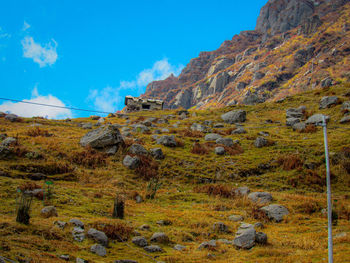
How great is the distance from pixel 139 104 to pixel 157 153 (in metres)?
38.7

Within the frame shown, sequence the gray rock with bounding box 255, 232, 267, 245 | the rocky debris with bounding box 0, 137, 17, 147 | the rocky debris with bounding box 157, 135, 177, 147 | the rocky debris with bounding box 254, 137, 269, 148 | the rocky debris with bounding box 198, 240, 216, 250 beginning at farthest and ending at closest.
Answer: the rocky debris with bounding box 157, 135, 177, 147 → the rocky debris with bounding box 254, 137, 269, 148 → the rocky debris with bounding box 0, 137, 17, 147 → the gray rock with bounding box 255, 232, 267, 245 → the rocky debris with bounding box 198, 240, 216, 250

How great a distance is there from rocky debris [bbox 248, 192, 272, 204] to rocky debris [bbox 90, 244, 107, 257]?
9.47 m

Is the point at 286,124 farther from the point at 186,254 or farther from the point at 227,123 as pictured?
the point at 186,254

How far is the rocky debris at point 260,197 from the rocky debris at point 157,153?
307 inches

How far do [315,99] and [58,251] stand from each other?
38384 millimetres

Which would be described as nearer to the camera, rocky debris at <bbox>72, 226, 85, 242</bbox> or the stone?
rocky debris at <bbox>72, 226, 85, 242</bbox>

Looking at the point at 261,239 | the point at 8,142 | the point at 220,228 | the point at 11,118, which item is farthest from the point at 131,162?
the point at 11,118

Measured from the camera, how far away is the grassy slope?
7410 millimetres

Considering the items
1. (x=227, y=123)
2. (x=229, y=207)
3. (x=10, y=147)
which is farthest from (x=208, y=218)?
(x=227, y=123)

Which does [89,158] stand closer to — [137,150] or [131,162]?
[131,162]

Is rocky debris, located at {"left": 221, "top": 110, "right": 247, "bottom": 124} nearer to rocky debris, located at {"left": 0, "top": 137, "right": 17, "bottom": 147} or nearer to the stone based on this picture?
the stone

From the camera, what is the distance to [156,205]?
545 inches

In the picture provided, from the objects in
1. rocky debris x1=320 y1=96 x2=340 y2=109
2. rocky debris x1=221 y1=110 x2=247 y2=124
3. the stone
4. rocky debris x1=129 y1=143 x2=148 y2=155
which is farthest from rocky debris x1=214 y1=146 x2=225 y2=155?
rocky debris x1=320 y1=96 x2=340 y2=109

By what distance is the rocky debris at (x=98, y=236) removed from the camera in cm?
794
